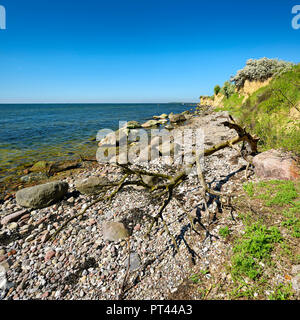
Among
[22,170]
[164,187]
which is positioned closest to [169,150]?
[164,187]

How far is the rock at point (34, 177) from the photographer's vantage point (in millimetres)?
11030

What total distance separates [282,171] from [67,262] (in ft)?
26.7

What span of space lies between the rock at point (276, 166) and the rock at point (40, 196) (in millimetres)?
9426

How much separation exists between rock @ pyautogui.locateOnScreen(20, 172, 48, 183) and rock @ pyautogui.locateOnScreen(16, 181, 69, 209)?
355 cm

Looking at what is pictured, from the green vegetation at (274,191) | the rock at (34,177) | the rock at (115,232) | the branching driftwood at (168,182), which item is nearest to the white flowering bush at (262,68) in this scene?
the branching driftwood at (168,182)

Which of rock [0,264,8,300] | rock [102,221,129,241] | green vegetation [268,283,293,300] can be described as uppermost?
green vegetation [268,283,293,300]

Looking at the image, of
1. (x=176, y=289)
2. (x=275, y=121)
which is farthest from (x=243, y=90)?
(x=176, y=289)

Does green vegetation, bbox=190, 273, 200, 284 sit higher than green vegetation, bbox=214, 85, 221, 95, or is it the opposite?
green vegetation, bbox=214, 85, 221, 95

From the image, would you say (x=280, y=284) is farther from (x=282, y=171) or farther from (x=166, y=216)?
(x=282, y=171)

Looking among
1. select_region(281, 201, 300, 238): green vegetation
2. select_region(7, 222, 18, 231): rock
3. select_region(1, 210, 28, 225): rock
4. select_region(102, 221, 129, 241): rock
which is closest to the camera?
select_region(281, 201, 300, 238): green vegetation

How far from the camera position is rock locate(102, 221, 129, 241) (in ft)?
17.8

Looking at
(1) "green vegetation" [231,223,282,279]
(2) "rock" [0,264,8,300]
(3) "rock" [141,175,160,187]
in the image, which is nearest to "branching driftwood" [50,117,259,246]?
(3) "rock" [141,175,160,187]

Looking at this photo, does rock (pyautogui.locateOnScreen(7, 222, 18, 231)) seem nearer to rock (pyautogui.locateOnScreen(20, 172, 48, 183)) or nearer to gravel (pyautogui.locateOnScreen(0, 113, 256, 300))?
gravel (pyautogui.locateOnScreen(0, 113, 256, 300))

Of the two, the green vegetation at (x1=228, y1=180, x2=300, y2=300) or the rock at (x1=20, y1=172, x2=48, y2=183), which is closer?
the green vegetation at (x1=228, y1=180, x2=300, y2=300)
